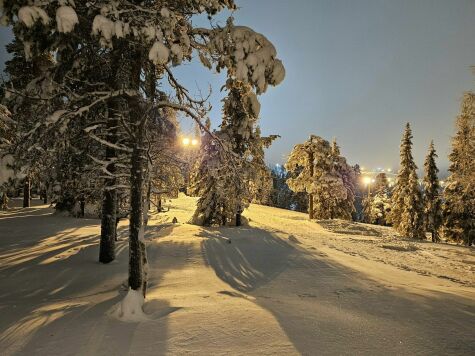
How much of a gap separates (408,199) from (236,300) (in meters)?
34.5

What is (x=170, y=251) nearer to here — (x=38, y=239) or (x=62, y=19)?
(x=38, y=239)

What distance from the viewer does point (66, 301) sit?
783 centimetres

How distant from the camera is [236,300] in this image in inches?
284

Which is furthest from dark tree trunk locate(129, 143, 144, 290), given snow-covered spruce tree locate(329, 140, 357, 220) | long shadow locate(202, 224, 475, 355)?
snow-covered spruce tree locate(329, 140, 357, 220)

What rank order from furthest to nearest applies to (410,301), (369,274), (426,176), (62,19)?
(426,176) < (369,274) < (410,301) < (62,19)

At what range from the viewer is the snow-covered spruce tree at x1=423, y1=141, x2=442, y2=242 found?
3584cm

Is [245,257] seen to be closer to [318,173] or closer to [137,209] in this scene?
[137,209]

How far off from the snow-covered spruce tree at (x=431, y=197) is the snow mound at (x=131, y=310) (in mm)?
36998

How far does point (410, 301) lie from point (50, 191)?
459 inches

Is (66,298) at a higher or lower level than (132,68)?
lower

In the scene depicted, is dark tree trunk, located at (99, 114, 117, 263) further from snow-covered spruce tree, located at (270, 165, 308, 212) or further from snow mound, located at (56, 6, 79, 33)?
snow-covered spruce tree, located at (270, 165, 308, 212)

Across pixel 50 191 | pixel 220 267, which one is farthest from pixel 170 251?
pixel 50 191

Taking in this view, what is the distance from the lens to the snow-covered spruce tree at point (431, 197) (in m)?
35.8

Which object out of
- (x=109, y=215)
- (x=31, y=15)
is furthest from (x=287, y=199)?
(x=31, y=15)
